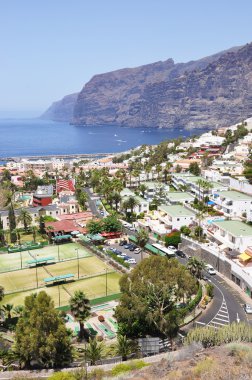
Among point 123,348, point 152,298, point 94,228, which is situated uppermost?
point 152,298

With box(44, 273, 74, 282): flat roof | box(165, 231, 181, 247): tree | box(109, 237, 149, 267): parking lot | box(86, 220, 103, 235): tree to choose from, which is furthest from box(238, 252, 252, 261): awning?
box(86, 220, 103, 235): tree

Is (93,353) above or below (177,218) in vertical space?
above

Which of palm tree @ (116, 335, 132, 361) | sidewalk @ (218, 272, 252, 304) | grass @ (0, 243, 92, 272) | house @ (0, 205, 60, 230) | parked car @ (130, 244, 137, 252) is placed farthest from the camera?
house @ (0, 205, 60, 230)

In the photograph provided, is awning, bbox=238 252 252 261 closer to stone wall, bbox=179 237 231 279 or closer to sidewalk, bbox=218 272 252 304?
stone wall, bbox=179 237 231 279

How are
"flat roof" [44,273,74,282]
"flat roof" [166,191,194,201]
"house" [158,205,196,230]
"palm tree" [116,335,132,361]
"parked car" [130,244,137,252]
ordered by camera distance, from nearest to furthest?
"palm tree" [116,335,132,361] → "flat roof" [44,273,74,282] → "parked car" [130,244,137,252] → "house" [158,205,196,230] → "flat roof" [166,191,194,201]

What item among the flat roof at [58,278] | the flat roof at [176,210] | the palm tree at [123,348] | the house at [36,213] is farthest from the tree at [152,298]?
the house at [36,213]

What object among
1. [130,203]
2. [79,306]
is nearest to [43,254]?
[130,203]

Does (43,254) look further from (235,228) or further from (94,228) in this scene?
(235,228)
